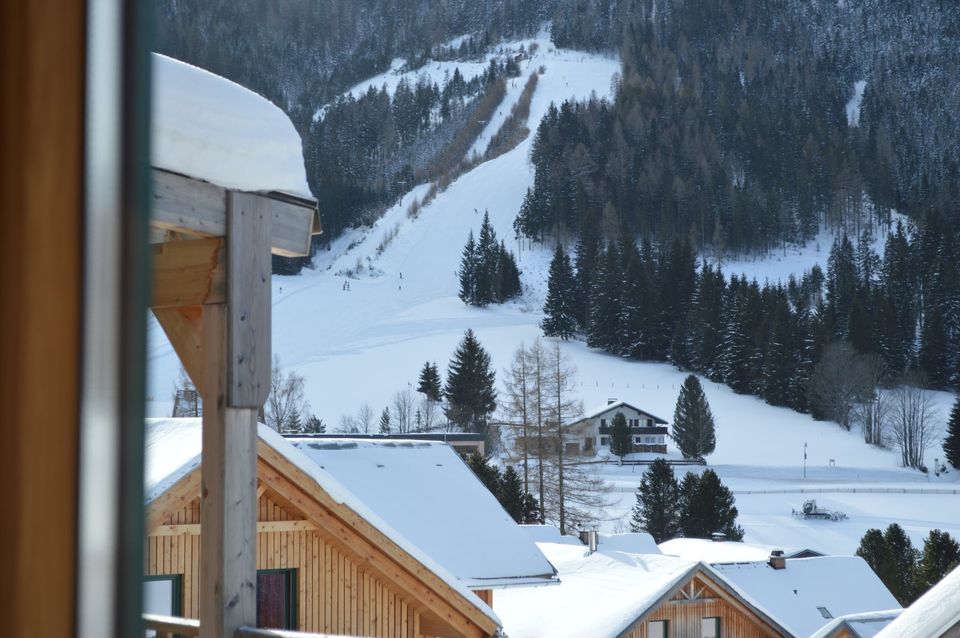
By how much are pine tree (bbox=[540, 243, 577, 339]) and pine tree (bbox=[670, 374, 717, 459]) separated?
16954mm

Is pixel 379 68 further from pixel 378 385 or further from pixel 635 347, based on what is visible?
pixel 378 385

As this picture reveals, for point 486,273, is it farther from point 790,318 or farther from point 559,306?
point 790,318

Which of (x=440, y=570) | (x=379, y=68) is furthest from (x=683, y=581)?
(x=379, y=68)

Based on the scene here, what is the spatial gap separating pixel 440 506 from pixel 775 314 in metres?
51.3

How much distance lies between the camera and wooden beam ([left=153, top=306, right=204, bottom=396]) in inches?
114

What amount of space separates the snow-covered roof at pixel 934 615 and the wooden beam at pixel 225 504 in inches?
69.5

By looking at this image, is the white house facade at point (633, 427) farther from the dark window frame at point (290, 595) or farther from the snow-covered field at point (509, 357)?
the dark window frame at point (290, 595)

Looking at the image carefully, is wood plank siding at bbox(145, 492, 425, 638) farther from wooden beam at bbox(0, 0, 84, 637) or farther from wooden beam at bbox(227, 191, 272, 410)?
wooden beam at bbox(0, 0, 84, 637)

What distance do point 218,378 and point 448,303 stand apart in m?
63.3

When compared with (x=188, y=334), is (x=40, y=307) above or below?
below

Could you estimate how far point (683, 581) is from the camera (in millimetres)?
15969

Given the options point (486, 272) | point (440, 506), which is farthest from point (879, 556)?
point (486, 272)

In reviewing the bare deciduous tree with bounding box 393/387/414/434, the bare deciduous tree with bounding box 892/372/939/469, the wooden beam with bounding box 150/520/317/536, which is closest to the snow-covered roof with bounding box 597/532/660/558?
the wooden beam with bounding box 150/520/317/536

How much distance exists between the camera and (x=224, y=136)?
111 inches
